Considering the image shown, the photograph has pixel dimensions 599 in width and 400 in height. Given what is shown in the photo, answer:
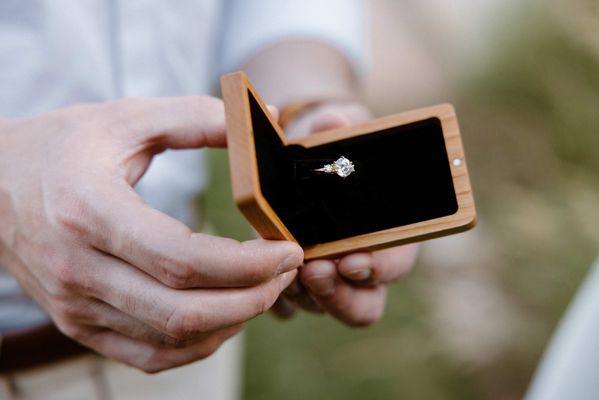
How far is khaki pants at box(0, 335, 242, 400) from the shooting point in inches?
43.1

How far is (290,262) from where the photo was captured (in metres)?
0.78

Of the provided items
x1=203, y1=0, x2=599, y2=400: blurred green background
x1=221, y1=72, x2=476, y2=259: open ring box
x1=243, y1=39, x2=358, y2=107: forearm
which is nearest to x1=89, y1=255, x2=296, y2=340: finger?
x1=221, y1=72, x2=476, y2=259: open ring box

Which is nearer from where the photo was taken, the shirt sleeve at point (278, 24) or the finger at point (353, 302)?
the finger at point (353, 302)

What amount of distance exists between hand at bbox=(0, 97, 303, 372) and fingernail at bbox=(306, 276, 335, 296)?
0.06 metres

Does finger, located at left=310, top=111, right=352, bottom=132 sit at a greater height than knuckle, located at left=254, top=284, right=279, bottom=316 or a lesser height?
greater

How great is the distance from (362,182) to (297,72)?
44 centimetres

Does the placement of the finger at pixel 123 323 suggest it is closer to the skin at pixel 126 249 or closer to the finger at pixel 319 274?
the skin at pixel 126 249

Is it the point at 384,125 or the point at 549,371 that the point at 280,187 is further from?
the point at 549,371

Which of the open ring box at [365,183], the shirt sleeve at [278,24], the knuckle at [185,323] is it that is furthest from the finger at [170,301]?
the shirt sleeve at [278,24]

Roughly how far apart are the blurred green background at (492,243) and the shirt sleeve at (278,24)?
1.35m

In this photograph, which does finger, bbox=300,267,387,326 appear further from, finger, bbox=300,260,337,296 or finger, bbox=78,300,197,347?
finger, bbox=78,300,197,347

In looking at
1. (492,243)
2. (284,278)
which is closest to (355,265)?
(284,278)

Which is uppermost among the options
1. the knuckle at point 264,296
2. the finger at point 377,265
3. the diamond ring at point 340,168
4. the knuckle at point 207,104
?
the knuckle at point 207,104

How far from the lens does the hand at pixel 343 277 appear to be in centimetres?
93
